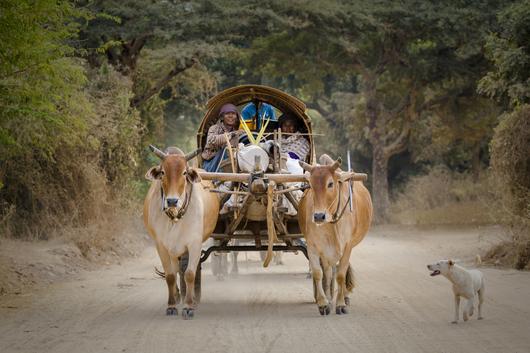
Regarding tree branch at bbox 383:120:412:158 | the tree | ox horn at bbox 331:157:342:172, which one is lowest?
ox horn at bbox 331:157:342:172

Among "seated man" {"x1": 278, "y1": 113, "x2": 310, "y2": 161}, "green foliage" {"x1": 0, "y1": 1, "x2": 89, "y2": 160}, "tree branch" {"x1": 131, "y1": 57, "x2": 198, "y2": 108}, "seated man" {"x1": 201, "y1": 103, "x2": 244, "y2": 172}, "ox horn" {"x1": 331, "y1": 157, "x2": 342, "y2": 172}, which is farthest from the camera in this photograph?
"tree branch" {"x1": 131, "y1": 57, "x2": 198, "y2": 108}

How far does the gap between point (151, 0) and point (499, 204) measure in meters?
10.2

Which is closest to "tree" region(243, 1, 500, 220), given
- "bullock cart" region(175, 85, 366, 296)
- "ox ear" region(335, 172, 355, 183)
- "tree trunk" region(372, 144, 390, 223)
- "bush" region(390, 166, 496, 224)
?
"tree trunk" region(372, 144, 390, 223)

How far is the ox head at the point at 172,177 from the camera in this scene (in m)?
9.78

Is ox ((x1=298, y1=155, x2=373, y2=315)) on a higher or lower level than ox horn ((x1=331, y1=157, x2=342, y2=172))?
lower

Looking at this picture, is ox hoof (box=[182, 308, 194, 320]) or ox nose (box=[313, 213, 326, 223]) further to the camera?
ox hoof (box=[182, 308, 194, 320])

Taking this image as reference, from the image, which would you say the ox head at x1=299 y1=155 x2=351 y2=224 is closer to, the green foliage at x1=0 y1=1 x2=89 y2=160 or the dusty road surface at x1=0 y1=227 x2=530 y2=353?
the dusty road surface at x1=0 y1=227 x2=530 y2=353

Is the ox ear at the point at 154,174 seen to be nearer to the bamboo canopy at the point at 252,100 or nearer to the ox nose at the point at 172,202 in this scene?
the ox nose at the point at 172,202

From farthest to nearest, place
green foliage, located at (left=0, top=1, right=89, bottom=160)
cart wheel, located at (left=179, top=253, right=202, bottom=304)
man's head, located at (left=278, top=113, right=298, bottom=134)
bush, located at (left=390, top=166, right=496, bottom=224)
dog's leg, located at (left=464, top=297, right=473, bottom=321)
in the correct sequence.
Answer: bush, located at (left=390, top=166, right=496, bottom=224) → man's head, located at (left=278, top=113, right=298, bottom=134) → cart wheel, located at (left=179, top=253, right=202, bottom=304) → green foliage, located at (left=0, top=1, right=89, bottom=160) → dog's leg, located at (left=464, top=297, right=473, bottom=321)

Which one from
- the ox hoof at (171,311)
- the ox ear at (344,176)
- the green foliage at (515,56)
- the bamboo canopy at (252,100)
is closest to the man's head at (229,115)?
the bamboo canopy at (252,100)

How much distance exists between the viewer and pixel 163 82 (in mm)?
23719

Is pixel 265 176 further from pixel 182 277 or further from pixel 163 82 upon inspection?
pixel 163 82

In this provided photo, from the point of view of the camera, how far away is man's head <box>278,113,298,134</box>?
40.2ft

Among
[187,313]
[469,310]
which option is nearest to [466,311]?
[469,310]
